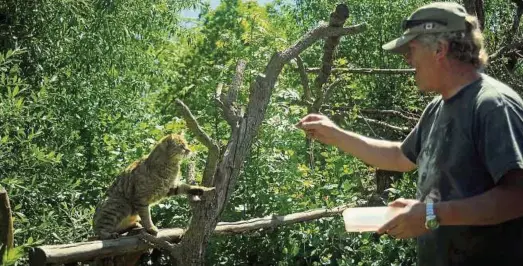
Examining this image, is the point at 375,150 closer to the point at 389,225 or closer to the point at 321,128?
the point at 321,128

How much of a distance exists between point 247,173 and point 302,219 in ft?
2.45

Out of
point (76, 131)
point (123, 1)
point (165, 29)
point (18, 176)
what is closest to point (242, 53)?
point (165, 29)

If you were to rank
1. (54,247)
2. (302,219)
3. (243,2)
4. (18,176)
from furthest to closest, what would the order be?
1. (243,2)
2. (302,219)
3. (18,176)
4. (54,247)

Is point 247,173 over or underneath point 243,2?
underneath

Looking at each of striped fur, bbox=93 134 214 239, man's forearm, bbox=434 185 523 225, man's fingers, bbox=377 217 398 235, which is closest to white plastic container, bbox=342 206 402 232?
man's fingers, bbox=377 217 398 235

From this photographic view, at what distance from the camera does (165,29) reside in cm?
851

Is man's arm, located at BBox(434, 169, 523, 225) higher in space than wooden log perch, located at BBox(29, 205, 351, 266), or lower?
higher

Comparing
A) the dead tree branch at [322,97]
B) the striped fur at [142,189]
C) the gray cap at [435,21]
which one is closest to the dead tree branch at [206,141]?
the striped fur at [142,189]

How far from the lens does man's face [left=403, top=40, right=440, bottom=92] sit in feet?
8.84

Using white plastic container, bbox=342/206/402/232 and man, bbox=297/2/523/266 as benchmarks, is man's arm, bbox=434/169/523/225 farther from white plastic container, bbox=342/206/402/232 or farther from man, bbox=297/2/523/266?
white plastic container, bbox=342/206/402/232

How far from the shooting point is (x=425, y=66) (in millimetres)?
2709

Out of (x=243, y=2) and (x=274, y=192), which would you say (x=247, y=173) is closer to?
(x=274, y=192)

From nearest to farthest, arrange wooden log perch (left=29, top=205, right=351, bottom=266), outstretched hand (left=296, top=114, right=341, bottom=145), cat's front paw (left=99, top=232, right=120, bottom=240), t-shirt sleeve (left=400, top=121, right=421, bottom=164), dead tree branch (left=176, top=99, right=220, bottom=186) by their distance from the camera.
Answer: t-shirt sleeve (left=400, top=121, right=421, bottom=164) → outstretched hand (left=296, top=114, right=341, bottom=145) → wooden log perch (left=29, top=205, right=351, bottom=266) → dead tree branch (left=176, top=99, right=220, bottom=186) → cat's front paw (left=99, top=232, right=120, bottom=240)

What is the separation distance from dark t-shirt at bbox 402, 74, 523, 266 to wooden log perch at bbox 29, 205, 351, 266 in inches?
107
